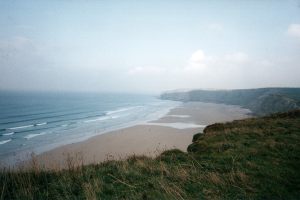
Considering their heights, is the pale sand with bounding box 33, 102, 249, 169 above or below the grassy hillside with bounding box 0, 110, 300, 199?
below

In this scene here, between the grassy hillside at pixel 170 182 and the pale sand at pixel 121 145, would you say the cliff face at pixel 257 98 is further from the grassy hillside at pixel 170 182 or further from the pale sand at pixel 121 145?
the grassy hillside at pixel 170 182

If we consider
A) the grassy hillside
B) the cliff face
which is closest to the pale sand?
the grassy hillside

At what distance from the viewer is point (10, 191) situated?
5.55 meters

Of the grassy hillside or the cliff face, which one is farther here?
the cliff face

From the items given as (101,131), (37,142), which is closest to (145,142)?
(101,131)

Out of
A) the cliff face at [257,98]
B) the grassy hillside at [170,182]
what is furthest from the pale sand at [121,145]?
the cliff face at [257,98]

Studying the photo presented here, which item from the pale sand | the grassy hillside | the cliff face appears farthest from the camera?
the cliff face

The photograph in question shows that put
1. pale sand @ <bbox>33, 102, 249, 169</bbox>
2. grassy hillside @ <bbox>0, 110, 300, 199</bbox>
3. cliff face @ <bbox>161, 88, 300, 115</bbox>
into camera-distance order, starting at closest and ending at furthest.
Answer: grassy hillside @ <bbox>0, 110, 300, 199</bbox>
pale sand @ <bbox>33, 102, 249, 169</bbox>
cliff face @ <bbox>161, 88, 300, 115</bbox>

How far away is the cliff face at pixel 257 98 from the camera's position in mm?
67312

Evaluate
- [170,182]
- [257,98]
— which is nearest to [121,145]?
[170,182]

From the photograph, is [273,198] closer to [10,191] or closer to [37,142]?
[10,191]

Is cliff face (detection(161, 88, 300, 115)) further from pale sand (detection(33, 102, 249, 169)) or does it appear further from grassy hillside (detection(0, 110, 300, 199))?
grassy hillside (detection(0, 110, 300, 199))

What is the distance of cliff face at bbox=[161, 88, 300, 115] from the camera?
67312 millimetres

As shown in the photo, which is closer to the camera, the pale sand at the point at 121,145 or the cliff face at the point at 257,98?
the pale sand at the point at 121,145
